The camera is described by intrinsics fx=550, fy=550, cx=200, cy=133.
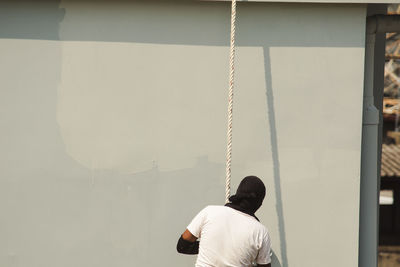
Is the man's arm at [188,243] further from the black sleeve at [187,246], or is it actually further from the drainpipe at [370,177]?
the drainpipe at [370,177]

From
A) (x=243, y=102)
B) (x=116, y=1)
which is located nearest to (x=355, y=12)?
(x=243, y=102)

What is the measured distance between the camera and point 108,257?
12.5ft

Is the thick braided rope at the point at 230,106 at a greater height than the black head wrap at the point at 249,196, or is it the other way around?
the thick braided rope at the point at 230,106

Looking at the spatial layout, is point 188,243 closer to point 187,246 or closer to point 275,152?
point 187,246

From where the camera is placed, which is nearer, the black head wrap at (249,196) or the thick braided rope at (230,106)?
the black head wrap at (249,196)

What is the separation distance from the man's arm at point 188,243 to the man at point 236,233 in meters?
0.07

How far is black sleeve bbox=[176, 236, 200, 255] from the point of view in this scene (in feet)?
11.1

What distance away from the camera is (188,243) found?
3.38 meters

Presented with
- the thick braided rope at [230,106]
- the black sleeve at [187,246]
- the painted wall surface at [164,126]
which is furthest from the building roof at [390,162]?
the black sleeve at [187,246]

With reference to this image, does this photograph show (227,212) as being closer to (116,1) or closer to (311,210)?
(311,210)

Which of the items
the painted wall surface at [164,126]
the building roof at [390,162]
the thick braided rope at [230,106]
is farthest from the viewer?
the building roof at [390,162]

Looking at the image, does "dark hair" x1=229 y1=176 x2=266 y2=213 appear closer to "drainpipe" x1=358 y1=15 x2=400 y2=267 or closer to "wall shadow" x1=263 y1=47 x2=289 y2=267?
"wall shadow" x1=263 y1=47 x2=289 y2=267

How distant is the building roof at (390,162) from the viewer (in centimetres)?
1366

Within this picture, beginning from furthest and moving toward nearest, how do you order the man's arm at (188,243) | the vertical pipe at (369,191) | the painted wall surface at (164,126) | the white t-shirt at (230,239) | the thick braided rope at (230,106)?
the vertical pipe at (369,191) < the painted wall surface at (164,126) < the thick braided rope at (230,106) < the man's arm at (188,243) < the white t-shirt at (230,239)
